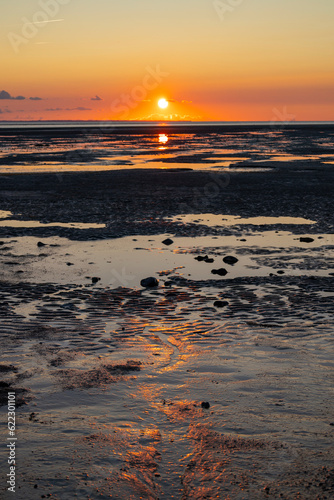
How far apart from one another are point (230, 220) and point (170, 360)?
1276 centimetres

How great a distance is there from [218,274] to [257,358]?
4.86 metres

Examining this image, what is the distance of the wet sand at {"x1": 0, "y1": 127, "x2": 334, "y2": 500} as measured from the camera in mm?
5215

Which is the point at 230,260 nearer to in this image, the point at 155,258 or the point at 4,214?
the point at 155,258

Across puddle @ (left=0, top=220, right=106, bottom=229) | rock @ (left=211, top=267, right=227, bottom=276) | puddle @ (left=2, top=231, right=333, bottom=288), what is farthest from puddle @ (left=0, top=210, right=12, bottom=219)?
rock @ (left=211, top=267, right=227, bottom=276)

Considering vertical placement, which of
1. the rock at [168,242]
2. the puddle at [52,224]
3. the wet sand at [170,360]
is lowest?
the wet sand at [170,360]

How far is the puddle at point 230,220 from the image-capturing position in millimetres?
19344

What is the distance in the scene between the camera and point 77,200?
2512 cm

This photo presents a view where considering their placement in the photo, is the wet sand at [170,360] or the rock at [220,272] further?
the rock at [220,272]

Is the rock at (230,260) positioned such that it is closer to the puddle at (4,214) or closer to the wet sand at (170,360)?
the wet sand at (170,360)

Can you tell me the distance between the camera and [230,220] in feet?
65.8

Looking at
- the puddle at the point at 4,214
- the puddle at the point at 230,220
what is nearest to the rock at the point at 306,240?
the puddle at the point at 230,220

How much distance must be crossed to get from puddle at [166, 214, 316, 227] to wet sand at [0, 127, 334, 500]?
101 centimetres

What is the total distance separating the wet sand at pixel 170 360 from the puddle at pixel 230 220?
101 cm

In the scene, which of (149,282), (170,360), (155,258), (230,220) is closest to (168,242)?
(155,258)
